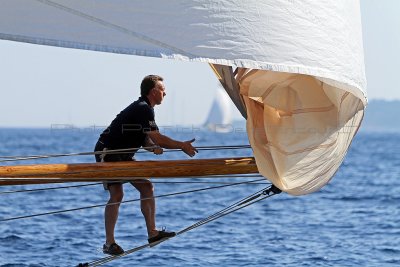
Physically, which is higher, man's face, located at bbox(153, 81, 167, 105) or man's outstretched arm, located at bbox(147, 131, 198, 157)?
man's face, located at bbox(153, 81, 167, 105)

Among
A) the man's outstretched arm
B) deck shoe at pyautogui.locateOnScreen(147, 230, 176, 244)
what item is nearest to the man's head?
the man's outstretched arm

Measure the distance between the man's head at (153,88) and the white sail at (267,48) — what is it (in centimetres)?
47

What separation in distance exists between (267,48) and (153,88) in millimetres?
1641

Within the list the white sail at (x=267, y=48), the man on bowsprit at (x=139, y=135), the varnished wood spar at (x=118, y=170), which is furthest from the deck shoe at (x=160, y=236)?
the white sail at (x=267, y=48)

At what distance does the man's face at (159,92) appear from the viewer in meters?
9.00

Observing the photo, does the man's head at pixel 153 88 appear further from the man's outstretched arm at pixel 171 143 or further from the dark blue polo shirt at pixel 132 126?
the man's outstretched arm at pixel 171 143

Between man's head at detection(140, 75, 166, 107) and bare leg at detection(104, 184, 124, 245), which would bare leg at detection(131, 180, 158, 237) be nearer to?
bare leg at detection(104, 184, 124, 245)

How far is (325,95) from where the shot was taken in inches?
336

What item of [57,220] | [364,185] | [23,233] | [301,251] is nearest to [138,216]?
[57,220]

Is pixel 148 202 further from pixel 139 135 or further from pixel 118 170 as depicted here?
pixel 118 170

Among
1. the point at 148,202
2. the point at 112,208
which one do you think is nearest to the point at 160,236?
the point at 148,202

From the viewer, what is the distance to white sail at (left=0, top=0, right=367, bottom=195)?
725 centimetres

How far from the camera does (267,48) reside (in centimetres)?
758

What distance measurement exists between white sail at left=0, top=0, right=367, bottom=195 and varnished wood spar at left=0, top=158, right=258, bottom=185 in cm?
29
